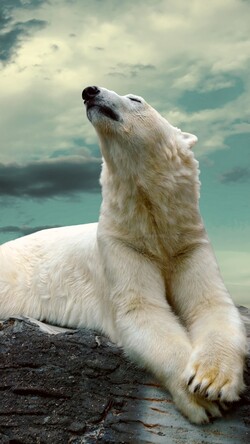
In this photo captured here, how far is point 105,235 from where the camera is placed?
594 centimetres

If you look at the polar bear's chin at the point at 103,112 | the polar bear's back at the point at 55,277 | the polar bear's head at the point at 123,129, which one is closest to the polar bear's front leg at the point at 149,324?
the polar bear's back at the point at 55,277

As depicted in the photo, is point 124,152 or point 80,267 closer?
point 124,152

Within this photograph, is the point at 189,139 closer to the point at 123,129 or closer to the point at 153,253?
the point at 123,129

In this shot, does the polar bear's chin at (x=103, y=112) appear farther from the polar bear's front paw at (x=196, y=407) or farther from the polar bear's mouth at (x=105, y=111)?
the polar bear's front paw at (x=196, y=407)

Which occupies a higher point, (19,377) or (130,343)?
(130,343)

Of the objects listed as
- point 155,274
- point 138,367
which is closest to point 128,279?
point 155,274

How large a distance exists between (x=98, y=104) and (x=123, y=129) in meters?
0.28

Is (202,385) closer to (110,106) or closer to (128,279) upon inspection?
(128,279)

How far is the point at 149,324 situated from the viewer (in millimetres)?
5367

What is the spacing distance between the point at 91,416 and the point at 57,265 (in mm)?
1779

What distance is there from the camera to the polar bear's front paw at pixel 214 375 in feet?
16.1

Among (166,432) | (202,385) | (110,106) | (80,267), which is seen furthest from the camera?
(80,267)

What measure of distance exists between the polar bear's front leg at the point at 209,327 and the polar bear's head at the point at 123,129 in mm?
965

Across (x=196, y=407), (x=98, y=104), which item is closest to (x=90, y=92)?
(x=98, y=104)
